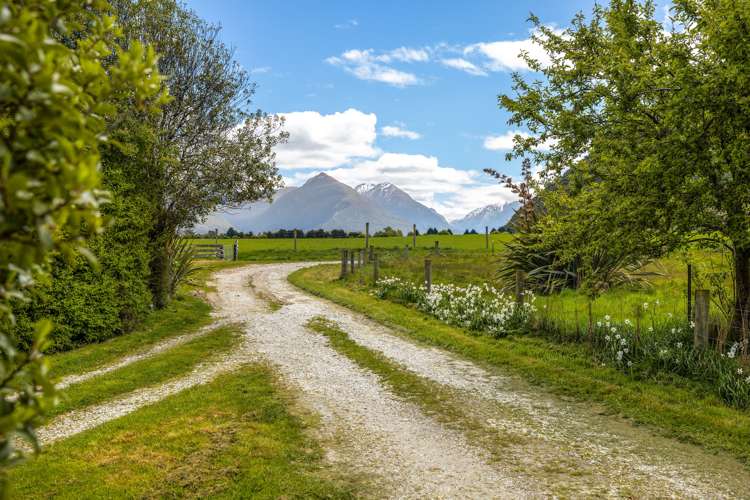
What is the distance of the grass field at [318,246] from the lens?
4634 cm

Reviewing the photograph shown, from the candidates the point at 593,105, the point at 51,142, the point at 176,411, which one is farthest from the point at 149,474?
the point at 593,105

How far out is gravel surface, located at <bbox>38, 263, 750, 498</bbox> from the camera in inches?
223

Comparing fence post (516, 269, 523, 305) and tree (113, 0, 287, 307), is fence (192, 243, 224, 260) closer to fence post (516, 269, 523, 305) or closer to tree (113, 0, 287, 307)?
tree (113, 0, 287, 307)

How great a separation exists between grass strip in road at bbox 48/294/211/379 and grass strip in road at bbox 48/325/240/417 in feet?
3.22

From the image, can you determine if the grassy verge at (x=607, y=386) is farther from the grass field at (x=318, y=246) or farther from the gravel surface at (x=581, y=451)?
the grass field at (x=318, y=246)

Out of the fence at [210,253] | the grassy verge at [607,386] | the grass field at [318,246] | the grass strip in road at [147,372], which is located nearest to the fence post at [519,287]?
the grassy verge at [607,386]

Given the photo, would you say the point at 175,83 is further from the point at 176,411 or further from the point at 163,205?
the point at 176,411

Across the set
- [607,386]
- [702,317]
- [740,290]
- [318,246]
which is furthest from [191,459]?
[318,246]

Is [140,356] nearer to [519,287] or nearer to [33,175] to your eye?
[519,287]

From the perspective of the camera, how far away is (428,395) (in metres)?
8.95

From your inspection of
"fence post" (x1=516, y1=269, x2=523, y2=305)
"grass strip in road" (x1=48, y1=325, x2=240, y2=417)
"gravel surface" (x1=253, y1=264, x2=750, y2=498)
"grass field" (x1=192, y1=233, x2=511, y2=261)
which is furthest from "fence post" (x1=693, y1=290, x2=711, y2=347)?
"grass field" (x1=192, y1=233, x2=511, y2=261)

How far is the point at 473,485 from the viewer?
565 cm

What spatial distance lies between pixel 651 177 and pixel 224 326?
39.6 feet

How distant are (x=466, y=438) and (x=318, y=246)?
5053cm
